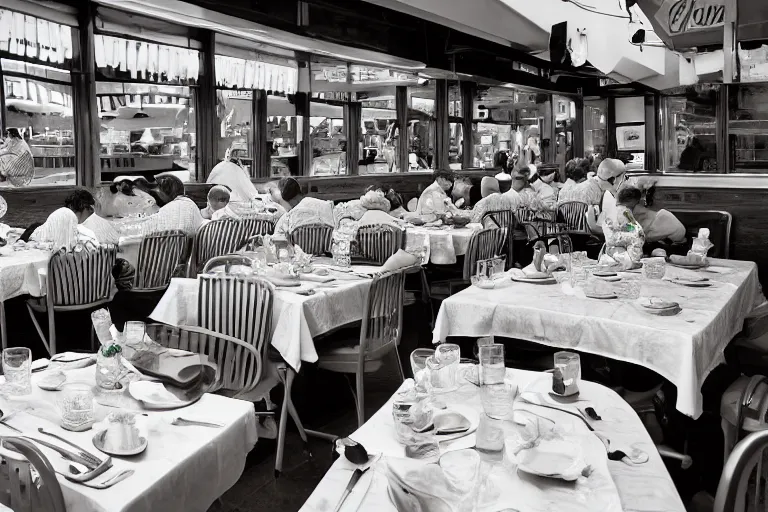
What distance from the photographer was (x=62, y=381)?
2.08 m

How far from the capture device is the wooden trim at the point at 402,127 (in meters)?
11.4

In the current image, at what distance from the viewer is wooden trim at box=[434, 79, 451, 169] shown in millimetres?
11969

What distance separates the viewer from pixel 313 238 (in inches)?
228

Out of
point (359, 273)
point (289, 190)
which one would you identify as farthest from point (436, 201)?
point (359, 273)

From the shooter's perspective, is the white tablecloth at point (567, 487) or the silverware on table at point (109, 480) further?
the silverware on table at point (109, 480)

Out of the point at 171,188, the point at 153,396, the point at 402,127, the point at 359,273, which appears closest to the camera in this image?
the point at 153,396

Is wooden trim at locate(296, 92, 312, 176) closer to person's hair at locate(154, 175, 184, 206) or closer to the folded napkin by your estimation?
person's hair at locate(154, 175, 184, 206)

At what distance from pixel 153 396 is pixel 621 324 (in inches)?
71.0

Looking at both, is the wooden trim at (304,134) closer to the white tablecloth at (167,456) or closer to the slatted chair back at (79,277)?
the slatted chair back at (79,277)

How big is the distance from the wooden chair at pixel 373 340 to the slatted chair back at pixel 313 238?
2.22 meters

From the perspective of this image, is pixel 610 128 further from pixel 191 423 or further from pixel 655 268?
pixel 191 423

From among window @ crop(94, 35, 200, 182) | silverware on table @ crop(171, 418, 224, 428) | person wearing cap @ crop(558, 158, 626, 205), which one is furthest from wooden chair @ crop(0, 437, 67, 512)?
person wearing cap @ crop(558, 158, 626, 205)

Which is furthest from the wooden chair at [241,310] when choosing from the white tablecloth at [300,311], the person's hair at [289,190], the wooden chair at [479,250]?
the person's hair at [289,190]

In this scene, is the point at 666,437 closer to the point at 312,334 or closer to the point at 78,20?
the point at 312,334
